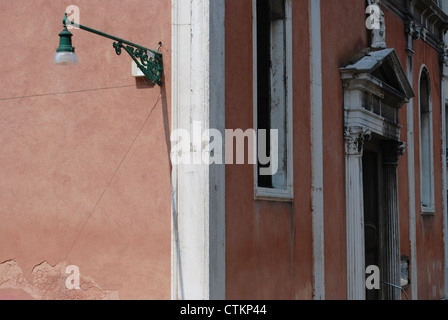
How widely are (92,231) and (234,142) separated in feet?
5.42

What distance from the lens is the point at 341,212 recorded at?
9.41 m

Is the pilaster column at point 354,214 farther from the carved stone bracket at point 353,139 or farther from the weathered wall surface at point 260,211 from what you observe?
the weathered wall surface at point 260,211

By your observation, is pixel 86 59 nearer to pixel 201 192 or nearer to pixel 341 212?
pixel 201 192

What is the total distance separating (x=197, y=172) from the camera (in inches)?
255

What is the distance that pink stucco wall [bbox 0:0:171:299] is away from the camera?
6723mm

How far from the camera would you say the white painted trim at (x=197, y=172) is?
6410 millimetres

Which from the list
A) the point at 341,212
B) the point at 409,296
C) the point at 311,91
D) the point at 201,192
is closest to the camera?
the point at 201,192

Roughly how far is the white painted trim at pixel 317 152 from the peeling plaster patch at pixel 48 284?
9.37ft

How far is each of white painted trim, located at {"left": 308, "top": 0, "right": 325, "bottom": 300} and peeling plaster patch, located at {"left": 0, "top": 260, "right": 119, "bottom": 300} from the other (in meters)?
2.85

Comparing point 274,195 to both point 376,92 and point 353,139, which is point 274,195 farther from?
point 376,92


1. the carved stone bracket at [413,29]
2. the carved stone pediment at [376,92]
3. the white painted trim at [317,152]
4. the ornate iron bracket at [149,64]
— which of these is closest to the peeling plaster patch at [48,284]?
the ornate iron bracket at [149,64]

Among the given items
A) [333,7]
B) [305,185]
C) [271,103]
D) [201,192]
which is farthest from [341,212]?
[201,192]


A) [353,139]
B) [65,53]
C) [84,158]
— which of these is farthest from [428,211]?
[65,53]

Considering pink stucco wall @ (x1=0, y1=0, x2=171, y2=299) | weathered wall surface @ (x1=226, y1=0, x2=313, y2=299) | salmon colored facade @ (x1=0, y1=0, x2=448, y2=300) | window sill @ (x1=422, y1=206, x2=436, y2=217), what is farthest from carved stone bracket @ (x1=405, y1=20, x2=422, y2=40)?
pink stucco wall @ (x1=0, y1=0, x2=171, y2=299)
